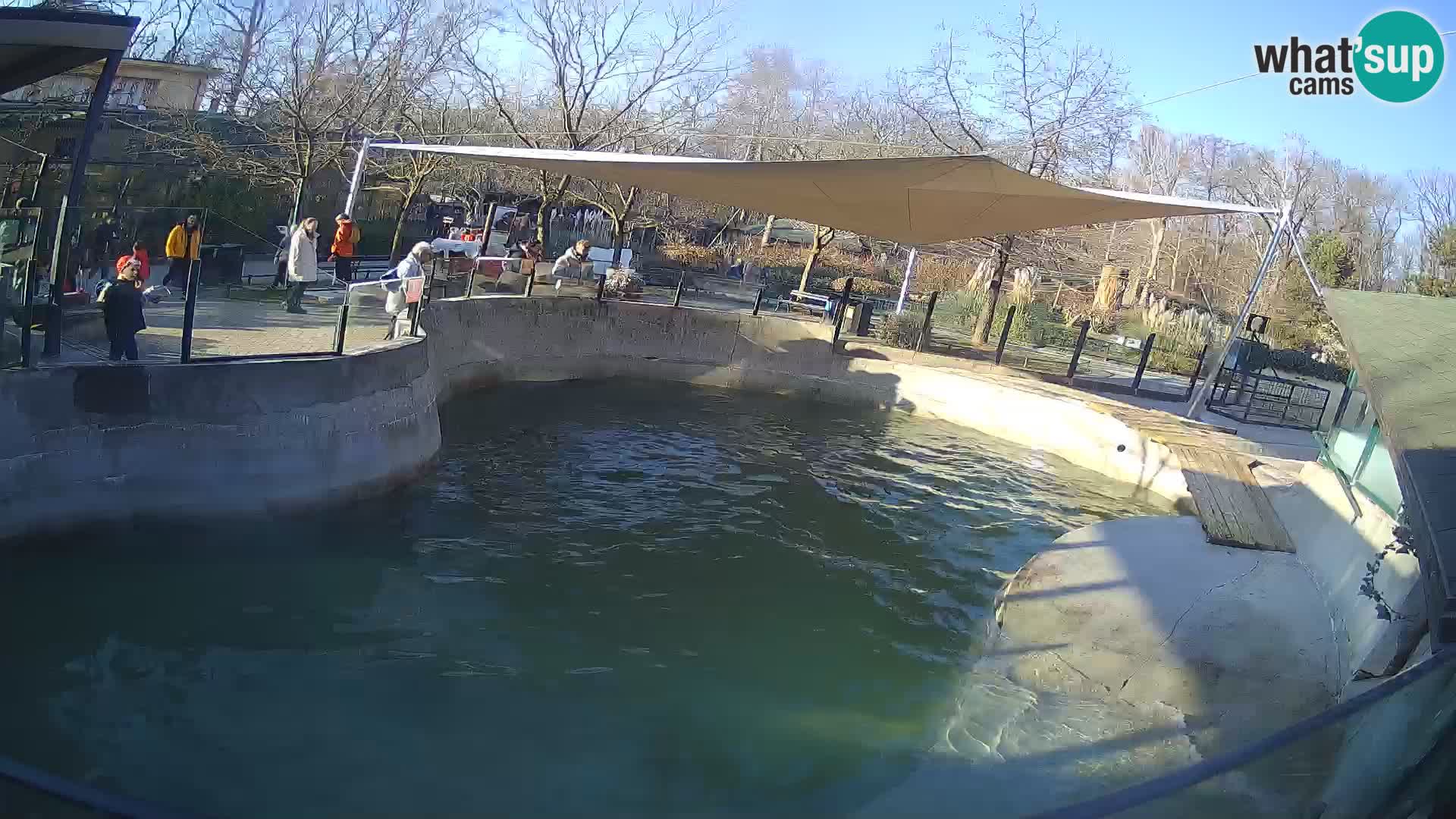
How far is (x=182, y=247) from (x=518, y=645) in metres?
6.10

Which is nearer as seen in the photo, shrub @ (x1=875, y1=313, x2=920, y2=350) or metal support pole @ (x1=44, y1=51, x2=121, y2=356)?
metal support pole @ (x1=44, y1=51, x2=121, y2=356)

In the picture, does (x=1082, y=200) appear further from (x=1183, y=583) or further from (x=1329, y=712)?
(x=1329, y=712)

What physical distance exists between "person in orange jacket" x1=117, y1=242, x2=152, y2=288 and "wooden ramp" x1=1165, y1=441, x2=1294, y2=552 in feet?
30.8

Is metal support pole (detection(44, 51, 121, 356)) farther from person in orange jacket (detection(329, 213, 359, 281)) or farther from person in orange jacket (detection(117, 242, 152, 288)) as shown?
person in orange jacket (detection(329, 213, 359, 281))

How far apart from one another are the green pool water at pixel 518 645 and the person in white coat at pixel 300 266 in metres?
2.24

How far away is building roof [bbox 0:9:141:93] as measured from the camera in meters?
6.34

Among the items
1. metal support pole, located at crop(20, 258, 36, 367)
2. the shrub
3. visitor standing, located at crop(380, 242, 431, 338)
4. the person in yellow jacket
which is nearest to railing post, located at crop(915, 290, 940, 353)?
the shrub

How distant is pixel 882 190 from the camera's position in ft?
38.4

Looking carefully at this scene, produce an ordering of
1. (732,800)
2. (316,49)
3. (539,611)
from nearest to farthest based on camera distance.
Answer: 1. (732,800)
2. (539,611)
3. (316,49)

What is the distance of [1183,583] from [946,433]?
7.83 m

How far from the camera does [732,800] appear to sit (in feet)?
17.7

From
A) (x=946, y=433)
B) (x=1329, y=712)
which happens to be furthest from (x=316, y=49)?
(x=1329, y=712)

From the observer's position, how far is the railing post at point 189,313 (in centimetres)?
785

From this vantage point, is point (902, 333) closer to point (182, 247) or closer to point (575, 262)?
point (575, 262)
